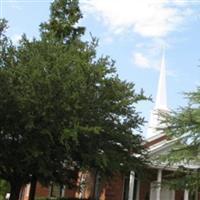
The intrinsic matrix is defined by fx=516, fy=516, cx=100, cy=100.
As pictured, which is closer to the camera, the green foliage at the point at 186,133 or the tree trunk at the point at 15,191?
the green foliage at the point at 186,133

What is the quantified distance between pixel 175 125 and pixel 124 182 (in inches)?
560

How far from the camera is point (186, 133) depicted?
22297 millimetres

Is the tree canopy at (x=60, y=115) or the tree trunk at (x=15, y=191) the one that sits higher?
the tree canopy at (x=60, y=115)

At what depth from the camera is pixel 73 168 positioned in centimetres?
2827

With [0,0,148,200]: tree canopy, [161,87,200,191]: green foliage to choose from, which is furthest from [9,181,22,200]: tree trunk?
[161,87,200,191]: green foliage

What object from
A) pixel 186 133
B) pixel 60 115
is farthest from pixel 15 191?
pixel 186 133

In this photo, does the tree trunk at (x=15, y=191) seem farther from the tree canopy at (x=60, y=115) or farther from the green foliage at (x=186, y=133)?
the green foliage at (x=186, y=133)

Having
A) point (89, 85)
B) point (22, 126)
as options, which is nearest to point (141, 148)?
point (89, 85)

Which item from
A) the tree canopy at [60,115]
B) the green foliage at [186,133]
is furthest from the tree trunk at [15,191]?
the green foliage at [186,133]

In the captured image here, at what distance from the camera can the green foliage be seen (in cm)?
2171

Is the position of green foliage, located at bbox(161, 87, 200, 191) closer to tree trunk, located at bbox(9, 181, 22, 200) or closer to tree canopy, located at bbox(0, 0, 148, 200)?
tree canopy, located at bbox(0, 0, 148, 200)

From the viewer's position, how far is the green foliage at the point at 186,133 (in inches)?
855

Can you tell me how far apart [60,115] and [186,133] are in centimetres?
665

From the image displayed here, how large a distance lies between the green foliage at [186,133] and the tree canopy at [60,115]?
389cm
